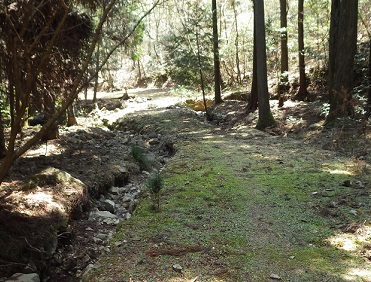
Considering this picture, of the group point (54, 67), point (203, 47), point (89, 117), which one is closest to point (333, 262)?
point (54, 67)

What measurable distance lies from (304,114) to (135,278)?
1008 cm

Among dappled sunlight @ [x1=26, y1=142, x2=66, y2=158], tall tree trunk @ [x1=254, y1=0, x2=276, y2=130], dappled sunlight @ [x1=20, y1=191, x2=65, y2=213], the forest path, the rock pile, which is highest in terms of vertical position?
tall tree trunk @ [x1=254, y1=0, x2=276, y2=130]

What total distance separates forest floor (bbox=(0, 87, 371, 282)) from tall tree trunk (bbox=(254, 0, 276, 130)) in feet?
7.67

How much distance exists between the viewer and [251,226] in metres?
4.30

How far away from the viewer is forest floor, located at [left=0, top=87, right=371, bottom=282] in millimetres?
3354

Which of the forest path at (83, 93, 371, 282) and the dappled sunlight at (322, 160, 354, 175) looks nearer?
the forest path at (83, 93, 371, 282)

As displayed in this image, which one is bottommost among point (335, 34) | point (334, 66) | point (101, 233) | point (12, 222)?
point (101, 233)

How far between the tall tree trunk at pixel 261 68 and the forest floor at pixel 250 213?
2339 millimetres

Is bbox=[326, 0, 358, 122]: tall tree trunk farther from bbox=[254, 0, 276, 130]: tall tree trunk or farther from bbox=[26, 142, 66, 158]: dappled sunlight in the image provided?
bbox=[26, 142, 66, 158]: dappled sunlight

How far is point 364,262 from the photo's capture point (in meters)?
3.35

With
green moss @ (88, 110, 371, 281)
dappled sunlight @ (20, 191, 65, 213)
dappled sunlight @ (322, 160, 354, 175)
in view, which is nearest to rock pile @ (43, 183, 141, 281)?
dappled sunlight @ (20, 191, 65, 213)

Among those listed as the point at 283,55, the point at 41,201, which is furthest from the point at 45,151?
the point at 283,55

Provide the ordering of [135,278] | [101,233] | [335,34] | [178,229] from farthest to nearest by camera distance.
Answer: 1. [335,34]
2. [101,233]
3. [178,229]
4. [135,278]

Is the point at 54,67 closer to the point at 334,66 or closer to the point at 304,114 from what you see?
the point at 334,66
